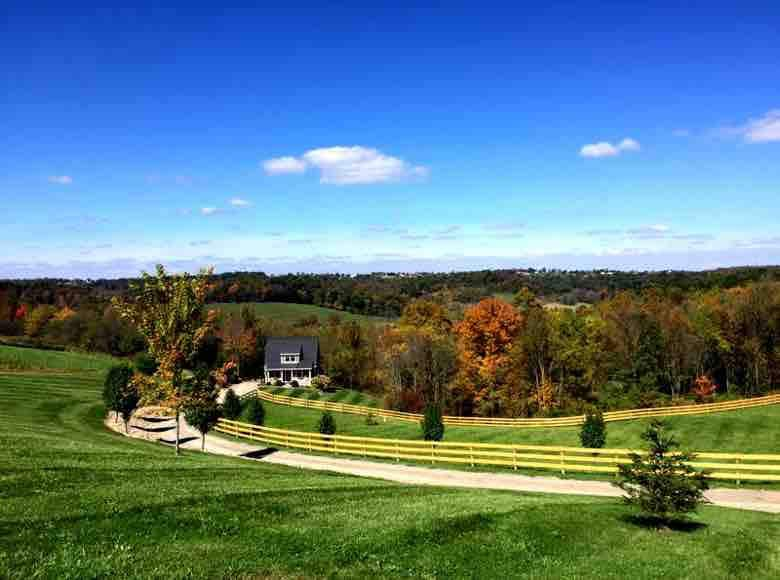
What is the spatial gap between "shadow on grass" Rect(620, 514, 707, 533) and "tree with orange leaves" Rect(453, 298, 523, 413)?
50913mm

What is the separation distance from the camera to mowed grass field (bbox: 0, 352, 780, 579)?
904 cm

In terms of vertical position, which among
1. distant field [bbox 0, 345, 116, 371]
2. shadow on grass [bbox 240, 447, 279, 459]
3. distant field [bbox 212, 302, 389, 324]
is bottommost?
shadow on grass [bbox 240, 447, 279, 459]

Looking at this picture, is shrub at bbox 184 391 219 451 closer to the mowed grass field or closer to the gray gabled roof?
the mowed grass field

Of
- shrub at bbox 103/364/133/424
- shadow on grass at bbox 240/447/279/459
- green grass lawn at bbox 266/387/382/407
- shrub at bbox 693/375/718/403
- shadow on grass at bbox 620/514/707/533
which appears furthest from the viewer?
green grass lawn at bbox 266/387/382/407

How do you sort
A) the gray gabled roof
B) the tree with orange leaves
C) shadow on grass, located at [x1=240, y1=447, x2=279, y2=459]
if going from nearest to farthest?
1. shadow on grass, located at [x1=240, y1=447, x2=279, y2=459]
2. the tree with orange leaves
3. the gray gabled roof

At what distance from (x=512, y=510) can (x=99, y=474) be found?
10.7 metres

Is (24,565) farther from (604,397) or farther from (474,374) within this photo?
(474,374)

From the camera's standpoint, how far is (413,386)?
69875mm

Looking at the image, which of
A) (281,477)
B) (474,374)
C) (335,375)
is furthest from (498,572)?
(335,375)

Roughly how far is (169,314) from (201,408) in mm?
5791

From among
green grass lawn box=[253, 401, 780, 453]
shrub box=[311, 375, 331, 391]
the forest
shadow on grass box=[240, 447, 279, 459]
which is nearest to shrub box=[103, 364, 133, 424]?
A: shadow on grass box=[240, 447, 279, 459]

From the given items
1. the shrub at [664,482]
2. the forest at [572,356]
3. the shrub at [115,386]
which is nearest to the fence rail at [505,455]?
the shrub at [664,482]

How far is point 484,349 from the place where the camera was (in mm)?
67312

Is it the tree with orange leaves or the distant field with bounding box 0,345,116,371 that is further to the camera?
the tree with orange leaves
